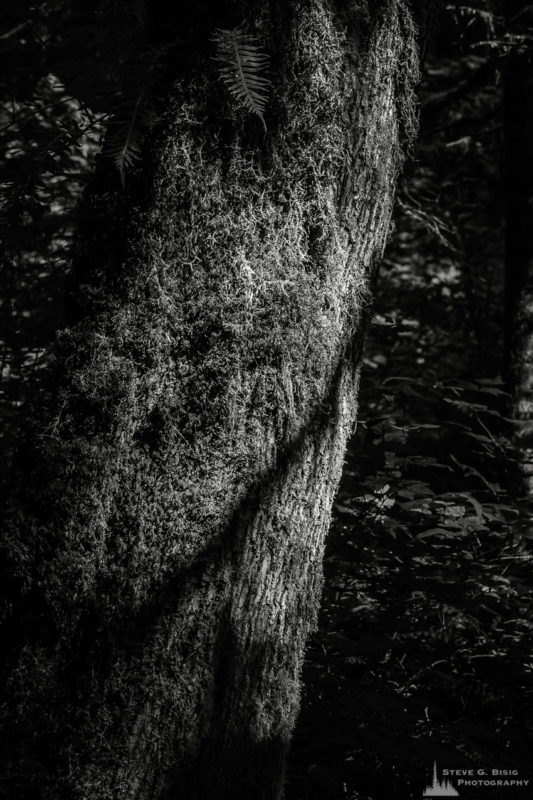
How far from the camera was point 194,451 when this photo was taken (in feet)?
4.52

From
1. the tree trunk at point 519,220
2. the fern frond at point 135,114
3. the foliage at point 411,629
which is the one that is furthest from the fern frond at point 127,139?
the tree trunk at point 519,220

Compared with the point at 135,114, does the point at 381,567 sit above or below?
below

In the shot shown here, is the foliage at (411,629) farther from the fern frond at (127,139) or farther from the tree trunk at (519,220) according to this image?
the fern frond at (127,139)

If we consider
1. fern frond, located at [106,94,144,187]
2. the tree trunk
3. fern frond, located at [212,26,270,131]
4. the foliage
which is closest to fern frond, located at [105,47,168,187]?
fern frond, located at [106,94,144,187]

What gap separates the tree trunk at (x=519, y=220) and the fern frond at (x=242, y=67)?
380 centimetres

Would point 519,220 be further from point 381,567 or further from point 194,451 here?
point 194,451

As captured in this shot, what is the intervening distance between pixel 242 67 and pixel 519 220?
4242 mm

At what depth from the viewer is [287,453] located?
4.75 feet

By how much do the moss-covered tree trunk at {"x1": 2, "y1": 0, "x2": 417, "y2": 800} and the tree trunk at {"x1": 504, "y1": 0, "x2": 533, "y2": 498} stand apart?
3607 millimetres

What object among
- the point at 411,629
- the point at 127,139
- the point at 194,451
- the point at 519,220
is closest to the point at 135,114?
the point at 127,139

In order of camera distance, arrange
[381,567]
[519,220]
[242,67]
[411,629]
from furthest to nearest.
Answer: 1. [519,220]
2. [381,567]
3. [411,629]
4. [242,67]

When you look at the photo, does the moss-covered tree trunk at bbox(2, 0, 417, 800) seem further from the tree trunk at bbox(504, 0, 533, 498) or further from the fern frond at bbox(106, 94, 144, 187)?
the tree trunk at bbox(504, 0, 533, 498)

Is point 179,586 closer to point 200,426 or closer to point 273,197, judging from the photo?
point 200,426

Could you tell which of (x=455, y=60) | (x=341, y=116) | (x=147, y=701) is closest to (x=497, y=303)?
(x=455, y=60)
